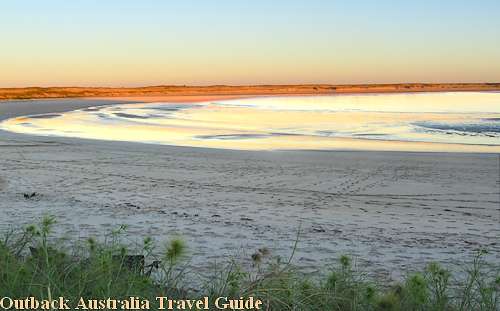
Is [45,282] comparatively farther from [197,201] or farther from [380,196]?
[380,196]

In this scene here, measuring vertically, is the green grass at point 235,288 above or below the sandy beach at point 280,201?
above

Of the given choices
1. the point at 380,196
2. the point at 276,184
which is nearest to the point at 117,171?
the point at 276,184

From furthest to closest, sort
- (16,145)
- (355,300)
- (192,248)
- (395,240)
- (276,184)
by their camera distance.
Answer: (16,145), (276,184), (395,240), (192,248), (355,300)

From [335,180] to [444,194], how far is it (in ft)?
7.01

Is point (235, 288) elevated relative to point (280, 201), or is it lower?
elevated

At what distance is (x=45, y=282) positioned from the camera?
425 cm

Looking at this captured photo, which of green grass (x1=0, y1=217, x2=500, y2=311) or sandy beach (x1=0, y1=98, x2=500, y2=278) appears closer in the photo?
green grass (x1=0, y1=217, x2=500, y2=311)

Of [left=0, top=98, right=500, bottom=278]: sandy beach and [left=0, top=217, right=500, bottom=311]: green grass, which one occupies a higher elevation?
[left=0, top=217, right=500, bottom=311]: green grass

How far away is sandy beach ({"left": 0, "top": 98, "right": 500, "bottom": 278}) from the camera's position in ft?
24.3

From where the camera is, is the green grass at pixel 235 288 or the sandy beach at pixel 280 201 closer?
the green grass at pixel 235 288

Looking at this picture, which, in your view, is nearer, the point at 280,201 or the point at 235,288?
the point at 235,288

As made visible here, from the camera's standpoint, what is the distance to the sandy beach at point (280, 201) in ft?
24.3

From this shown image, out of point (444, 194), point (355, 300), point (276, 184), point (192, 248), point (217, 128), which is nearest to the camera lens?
point (355, 300)

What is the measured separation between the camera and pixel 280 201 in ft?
33.2
